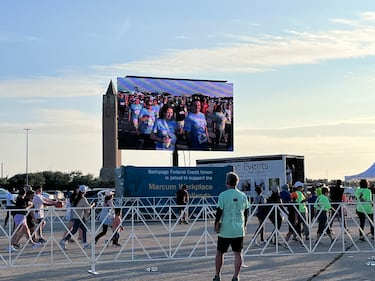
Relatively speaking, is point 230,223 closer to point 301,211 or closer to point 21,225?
point 21,225

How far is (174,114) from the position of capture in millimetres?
34781

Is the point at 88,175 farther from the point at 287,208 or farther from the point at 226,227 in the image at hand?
the point at 226,227

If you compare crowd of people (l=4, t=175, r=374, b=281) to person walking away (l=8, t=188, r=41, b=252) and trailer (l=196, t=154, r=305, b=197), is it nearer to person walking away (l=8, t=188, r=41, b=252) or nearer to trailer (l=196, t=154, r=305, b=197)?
person walking away (l=8, t=188, r=41, b=252)

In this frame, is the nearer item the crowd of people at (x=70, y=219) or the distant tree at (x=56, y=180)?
the crowd of people at (x=70, y=219)

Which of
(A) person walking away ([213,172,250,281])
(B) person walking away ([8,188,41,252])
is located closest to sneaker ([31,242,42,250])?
(B) person walking away ([8,188,41,252])

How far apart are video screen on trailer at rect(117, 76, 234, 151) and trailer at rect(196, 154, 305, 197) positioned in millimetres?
1350

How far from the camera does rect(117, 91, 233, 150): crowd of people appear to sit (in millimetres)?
33719

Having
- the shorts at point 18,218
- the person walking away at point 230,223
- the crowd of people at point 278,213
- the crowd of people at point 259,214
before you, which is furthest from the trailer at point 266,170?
the person walking away at point 230,223

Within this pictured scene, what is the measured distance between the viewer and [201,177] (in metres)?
30.2

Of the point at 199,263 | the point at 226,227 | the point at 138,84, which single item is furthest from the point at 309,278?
the point at 138,84

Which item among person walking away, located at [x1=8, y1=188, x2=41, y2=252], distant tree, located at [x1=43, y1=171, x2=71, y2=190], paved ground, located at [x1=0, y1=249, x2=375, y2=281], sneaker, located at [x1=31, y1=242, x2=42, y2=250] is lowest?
distant tree, located at [x1=43, y1=171, x2=71, y2=190]

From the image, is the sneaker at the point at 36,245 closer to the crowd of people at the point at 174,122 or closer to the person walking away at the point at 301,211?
the person walking away at the point at 301,211

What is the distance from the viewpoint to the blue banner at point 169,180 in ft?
96.4

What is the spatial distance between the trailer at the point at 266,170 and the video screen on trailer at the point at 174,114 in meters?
1.35
